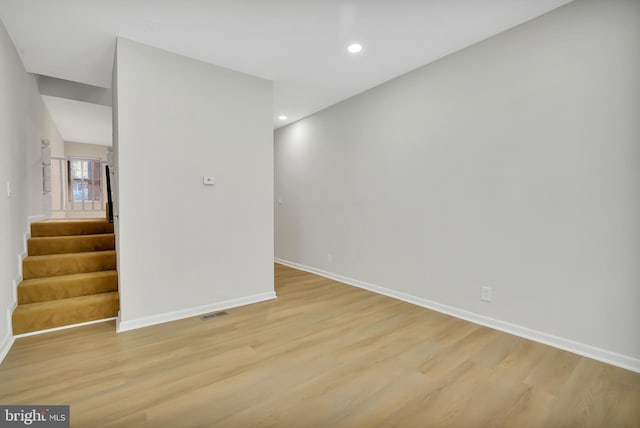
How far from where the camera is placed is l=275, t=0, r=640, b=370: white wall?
2113 mm

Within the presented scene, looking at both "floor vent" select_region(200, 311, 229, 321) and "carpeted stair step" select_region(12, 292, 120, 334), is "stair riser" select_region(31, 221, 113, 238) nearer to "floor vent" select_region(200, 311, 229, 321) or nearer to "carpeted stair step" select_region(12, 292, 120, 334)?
"carpeted stair step" select_region(12, 292, 120, 334)

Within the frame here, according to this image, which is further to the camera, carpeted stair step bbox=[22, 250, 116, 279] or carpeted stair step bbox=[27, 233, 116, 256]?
carpeted stair step bbox=[27, 233, 116, 256]

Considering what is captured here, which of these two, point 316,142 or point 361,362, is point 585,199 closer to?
point 361,362

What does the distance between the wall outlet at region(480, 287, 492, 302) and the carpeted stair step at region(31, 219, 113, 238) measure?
460cm

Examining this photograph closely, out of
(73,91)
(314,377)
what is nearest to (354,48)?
(314,377)

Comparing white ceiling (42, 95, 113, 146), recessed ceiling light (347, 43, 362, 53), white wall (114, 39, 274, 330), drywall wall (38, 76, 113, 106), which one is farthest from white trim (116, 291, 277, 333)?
white ceiling (42, 95, 113, 146)

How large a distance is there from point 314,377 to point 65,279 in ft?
9.00

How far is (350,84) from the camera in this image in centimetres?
Result: 378

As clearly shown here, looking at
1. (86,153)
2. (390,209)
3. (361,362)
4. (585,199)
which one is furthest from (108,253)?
(86,153)

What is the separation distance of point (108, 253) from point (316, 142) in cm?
320

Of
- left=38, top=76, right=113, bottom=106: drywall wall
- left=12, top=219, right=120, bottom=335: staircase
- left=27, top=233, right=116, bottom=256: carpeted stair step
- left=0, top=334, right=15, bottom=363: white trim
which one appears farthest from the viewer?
left=38, top=76, right=113, bottom=106: drywall wall

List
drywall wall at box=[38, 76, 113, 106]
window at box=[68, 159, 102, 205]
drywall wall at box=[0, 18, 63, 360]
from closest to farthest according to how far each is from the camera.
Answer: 1. drywall wall at box=[0, 18, 63, 360]
2. drywall wall at box=[38, 76, 113, 106]
3. window at box=[68, 159, 102, 205]

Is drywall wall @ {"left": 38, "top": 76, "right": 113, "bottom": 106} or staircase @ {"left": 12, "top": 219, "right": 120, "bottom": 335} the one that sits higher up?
drywall wall @ {"left": 38, "top": 76, "right": 113, "bottom": 106}

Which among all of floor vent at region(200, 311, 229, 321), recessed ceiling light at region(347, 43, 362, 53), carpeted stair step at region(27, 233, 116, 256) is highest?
recessed ceiling light at region(347, 43, 362, 53)
